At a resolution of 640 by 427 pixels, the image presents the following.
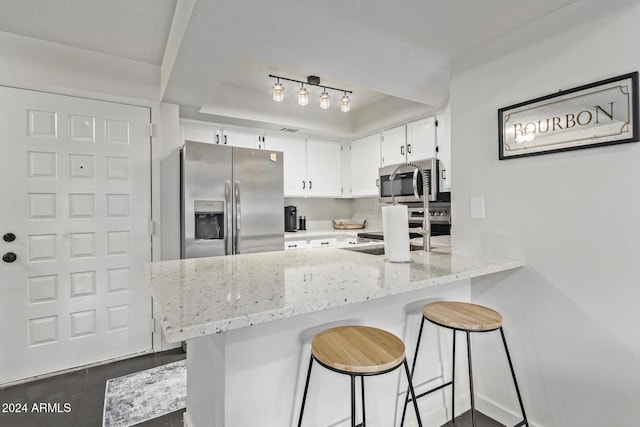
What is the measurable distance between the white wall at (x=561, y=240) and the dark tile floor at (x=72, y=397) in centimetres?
196

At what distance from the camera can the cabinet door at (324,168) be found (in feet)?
12.6

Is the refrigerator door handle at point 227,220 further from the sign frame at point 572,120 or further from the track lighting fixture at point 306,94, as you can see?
the sign frame at point 572,120

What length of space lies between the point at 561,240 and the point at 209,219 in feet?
8.05

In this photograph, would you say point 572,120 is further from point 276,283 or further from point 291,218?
point 291,218

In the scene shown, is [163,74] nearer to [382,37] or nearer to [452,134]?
[382,37]

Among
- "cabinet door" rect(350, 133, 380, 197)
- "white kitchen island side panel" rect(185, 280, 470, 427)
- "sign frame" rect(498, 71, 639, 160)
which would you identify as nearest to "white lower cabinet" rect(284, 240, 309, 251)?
"cabinet door" rect(350, 133, 380, 197)

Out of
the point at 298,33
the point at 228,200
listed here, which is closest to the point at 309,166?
the point at 228,200

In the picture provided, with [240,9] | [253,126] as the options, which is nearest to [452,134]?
[240,9]

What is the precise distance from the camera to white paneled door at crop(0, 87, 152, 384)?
213 centimetres

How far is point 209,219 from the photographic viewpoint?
8.70ft

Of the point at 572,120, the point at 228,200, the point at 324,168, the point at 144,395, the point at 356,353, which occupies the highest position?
the point at 324,168

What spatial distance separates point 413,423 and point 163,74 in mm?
2982

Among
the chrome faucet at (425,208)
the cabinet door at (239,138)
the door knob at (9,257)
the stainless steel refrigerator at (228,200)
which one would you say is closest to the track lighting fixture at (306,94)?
the stainless steel refrigerator at (228,200)

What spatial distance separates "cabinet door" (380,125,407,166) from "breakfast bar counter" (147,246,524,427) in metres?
1.98
